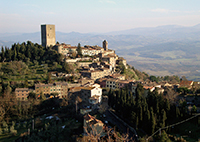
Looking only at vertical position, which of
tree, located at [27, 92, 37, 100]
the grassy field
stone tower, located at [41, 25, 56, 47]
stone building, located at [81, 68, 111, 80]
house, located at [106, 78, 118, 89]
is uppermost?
stone tower, located at [41, 25, 56, 47]

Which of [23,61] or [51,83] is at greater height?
[23,61]

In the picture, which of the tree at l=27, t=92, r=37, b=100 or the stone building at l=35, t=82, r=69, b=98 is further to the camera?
the stone building at l=35, t=82, r=69, b=98

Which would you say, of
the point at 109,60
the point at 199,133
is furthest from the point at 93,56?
the point at 199,133

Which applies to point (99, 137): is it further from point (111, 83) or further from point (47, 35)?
point (47, 35)

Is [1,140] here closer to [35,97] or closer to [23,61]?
[35,97]

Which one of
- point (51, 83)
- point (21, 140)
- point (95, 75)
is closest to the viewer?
point (21, 140)

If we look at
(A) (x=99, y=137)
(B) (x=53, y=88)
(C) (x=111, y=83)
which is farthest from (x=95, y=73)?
(A) (x=99, y=137)

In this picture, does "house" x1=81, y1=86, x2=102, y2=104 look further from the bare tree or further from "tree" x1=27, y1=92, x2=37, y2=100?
the bare tree

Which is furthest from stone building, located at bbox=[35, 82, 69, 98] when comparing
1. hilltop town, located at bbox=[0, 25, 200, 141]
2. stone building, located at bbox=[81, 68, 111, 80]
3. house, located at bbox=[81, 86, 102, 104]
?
stone building, located at bbox=[81, 68, 111, 80]

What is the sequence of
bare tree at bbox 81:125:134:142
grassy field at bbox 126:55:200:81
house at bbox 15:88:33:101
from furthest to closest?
1. grassy field at bbox 126:55:200:81
2. house at bbox 15:88:33:101
3. bare tree at bbox 81:125:134:142
